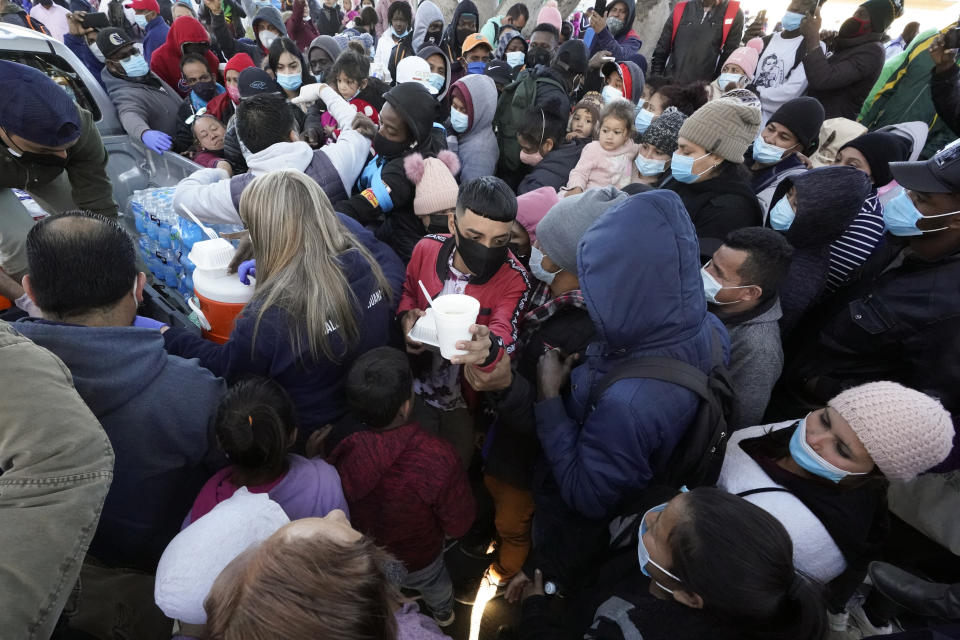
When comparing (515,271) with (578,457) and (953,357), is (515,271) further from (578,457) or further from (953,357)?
(953,357)

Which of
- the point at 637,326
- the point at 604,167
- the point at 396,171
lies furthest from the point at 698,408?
the point at 604,167

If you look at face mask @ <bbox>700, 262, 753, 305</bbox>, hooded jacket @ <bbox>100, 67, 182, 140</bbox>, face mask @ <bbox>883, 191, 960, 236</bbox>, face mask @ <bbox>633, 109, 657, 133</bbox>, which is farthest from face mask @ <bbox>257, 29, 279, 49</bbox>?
face mask @ <bbox>883, 191, 960, 236</bbox>

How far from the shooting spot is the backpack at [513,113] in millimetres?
4887

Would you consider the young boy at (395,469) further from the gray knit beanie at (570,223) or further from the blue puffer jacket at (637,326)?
the gray knit beanie at (570,223)

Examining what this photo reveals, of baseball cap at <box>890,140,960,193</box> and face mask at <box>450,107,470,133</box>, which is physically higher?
baseball cap at <box>890,140,960,193</box>

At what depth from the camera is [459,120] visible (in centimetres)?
422

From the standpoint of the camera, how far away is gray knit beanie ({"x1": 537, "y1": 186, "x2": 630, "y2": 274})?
2139 millimetres

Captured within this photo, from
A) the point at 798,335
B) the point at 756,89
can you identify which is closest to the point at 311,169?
the point at 798,335

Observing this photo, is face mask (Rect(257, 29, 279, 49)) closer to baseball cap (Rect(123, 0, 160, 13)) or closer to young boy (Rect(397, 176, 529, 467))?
baseball cap (Rect(123, 0, 160, 13))

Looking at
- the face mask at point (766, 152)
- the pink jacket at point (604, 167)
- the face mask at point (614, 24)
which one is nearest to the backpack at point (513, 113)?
the pink jacket at point (604, 167)

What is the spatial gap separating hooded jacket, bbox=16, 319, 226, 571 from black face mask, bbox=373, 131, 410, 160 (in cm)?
203

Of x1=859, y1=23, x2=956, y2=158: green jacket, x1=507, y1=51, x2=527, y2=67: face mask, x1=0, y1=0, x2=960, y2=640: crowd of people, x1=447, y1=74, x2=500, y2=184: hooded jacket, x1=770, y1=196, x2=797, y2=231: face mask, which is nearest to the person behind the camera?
x1=0, y1=0, x2=960, y2=640: crowd of people

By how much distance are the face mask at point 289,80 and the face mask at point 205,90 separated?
70cm

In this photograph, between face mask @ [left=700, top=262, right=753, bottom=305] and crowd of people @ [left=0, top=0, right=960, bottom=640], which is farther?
face mask @ [left=700, top=262, right=753, bottom=305]
